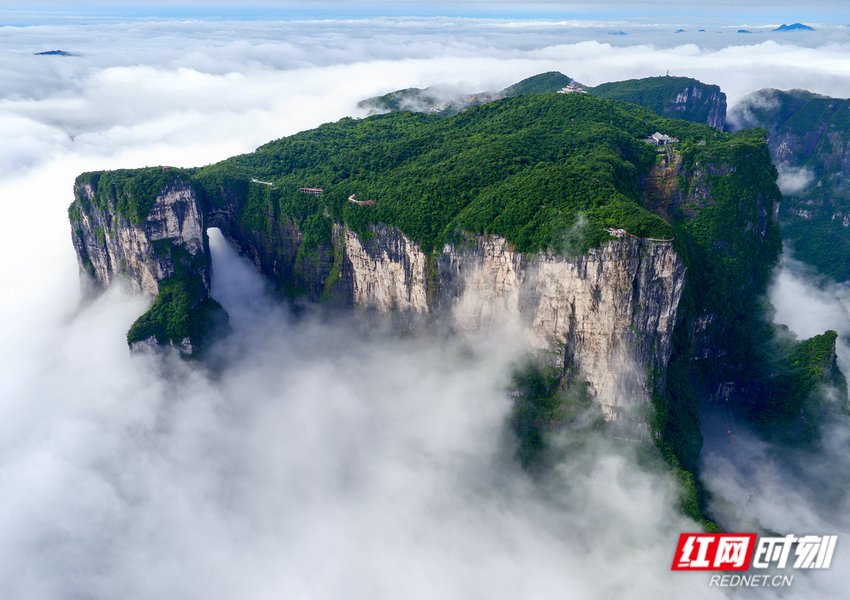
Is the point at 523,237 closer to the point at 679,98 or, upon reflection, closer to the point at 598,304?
the point at 598,304

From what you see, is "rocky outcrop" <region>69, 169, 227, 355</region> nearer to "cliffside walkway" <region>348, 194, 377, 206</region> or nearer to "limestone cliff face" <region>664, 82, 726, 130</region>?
"cliffside walkway" <region>348, 194, 377, 206</region>

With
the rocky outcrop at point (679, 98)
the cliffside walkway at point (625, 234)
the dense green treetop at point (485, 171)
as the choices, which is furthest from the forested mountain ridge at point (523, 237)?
the rocky outcrop at point (679, 98)

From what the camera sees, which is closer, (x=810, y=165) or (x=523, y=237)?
(x=523, y=237)

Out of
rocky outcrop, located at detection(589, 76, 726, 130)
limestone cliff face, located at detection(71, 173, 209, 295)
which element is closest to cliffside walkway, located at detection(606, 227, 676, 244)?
limestone cliff face, located at detection(71, 173, 209, 295)

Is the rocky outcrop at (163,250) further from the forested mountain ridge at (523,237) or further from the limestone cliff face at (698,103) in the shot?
the limestone cliff face at (698,103)

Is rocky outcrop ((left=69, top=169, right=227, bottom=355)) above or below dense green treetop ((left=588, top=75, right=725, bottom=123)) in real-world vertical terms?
below

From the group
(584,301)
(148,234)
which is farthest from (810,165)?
(148,234)

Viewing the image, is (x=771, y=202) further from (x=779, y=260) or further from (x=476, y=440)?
(x=476, y=440)

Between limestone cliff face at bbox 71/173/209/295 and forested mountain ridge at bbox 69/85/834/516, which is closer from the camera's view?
forested mountain ridge at bbox 69/85/834/516

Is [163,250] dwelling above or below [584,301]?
below
